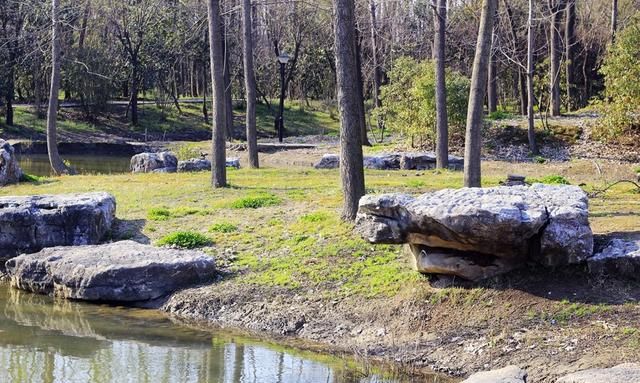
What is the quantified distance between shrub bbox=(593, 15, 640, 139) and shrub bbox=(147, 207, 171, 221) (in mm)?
17907

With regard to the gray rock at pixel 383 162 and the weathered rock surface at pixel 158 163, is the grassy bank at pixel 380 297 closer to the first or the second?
the weathered rock surface at pixel 158 163

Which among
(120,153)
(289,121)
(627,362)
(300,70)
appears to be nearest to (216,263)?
(627,362)

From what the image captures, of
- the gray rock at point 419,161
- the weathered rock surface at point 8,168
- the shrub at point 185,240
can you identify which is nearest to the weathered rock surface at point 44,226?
the shrub at point 185,240

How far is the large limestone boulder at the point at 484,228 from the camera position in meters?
10.0

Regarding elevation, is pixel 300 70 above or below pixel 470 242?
above

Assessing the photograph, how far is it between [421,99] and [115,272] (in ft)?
71.9

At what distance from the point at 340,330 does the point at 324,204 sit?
572 cm

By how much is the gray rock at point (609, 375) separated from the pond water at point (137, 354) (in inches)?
61.9

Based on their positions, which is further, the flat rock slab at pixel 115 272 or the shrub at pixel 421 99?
the shrub at pixel 421 99

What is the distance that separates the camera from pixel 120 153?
148 ft

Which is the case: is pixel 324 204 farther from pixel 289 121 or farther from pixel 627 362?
pixel 289 121

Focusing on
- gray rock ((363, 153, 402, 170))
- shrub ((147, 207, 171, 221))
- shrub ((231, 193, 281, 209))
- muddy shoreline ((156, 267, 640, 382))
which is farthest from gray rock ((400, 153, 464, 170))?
muddy shoreline ((156, 267, 640, 382))

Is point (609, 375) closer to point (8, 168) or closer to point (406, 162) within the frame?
point (8, 168)

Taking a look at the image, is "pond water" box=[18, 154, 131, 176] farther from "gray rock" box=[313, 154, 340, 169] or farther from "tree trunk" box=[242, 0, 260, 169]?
"gray rock" box=[313, 154, 340, 169]
